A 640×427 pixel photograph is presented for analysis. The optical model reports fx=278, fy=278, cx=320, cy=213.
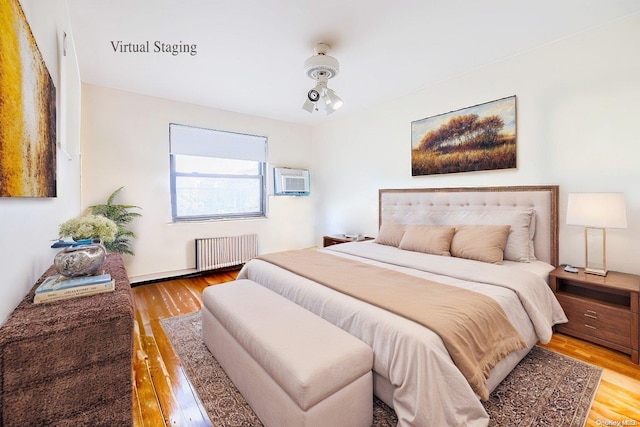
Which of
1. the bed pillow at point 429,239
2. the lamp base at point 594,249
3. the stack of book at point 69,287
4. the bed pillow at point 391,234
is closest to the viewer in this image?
the stack of book at point 69,287

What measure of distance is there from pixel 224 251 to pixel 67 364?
3424mm

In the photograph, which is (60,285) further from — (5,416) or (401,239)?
(401,239)

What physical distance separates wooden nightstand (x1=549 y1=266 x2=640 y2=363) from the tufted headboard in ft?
1.22

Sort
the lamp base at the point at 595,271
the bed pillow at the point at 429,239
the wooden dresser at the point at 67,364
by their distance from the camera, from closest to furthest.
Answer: the wooden dresser at the point at 67,364, the lamp base at the point at 595,271, the bed pillow at the point at 429,239

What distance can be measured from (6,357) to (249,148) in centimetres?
407

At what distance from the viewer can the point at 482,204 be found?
9.85 ft

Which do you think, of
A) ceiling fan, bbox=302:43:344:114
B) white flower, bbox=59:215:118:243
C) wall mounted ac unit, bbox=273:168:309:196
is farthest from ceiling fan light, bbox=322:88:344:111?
wall mounted ac unit, bbox=273:168:309:196

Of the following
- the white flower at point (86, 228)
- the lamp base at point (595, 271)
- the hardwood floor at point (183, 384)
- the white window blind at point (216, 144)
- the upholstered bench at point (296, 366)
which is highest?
the white window blind at point (216, 144)

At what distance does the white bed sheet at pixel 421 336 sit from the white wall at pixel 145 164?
2.16 metres

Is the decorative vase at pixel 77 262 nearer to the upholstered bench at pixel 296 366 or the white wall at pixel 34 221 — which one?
the white wall at pixel 34 221

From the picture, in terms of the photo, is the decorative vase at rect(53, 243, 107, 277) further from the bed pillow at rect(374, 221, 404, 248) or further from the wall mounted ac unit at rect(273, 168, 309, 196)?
the wall mounted ac unit at rect(273, 168, 309, 196)

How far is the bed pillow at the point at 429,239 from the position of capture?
9.19 ft

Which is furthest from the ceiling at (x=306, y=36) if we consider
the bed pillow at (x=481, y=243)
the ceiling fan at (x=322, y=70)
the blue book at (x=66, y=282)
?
the blue book at (x=66, y=282)

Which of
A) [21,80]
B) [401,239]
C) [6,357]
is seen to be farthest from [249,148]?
[6,357]
